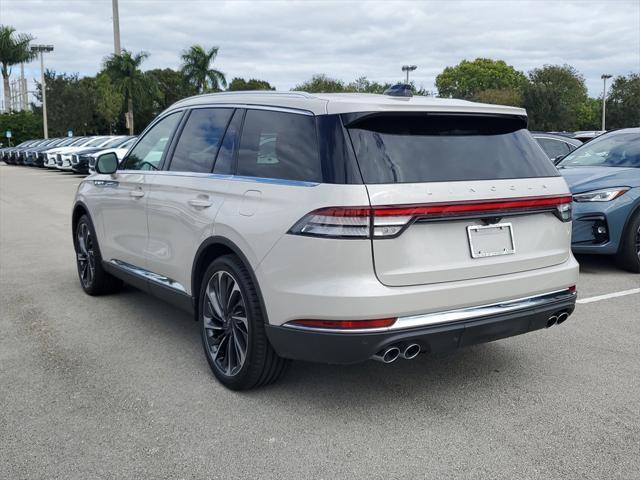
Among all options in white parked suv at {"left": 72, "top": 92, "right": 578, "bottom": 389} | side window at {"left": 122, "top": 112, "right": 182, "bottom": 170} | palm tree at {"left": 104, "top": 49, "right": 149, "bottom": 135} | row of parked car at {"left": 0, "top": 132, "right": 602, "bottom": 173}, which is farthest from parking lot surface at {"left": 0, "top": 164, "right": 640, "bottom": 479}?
palm tree at {"left": 104, "top": 49, "right": 149, "bottom": 135}

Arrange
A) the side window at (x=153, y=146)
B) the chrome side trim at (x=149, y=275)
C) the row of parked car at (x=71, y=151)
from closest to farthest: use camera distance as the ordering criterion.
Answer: the chrome side trim at (x=149, y=275), the side window at (x=153, y=146), the row of parked car at (x=71, y=151)

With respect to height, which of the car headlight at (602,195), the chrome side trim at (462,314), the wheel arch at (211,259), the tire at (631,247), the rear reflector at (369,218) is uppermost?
the rear reflector at (369,218)

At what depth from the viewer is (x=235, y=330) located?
3.99 meters

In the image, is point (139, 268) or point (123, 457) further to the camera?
point (139, 268)

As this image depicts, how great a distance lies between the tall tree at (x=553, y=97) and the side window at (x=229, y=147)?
66218mm

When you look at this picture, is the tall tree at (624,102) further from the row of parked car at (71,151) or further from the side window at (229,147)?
the side window at (229,147)

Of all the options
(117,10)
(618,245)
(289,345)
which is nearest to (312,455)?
(289,345)

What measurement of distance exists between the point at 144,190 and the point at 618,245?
16.6 feet

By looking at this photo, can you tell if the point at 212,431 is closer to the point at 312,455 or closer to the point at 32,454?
the point at 312,455

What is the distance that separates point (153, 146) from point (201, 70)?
60348 mm

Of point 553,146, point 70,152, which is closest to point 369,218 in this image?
point 553,146

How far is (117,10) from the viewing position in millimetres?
34625

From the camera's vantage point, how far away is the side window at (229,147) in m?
4.18

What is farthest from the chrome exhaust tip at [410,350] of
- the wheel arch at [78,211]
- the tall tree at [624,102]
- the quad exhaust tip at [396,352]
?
the tall tree at [624,102]
